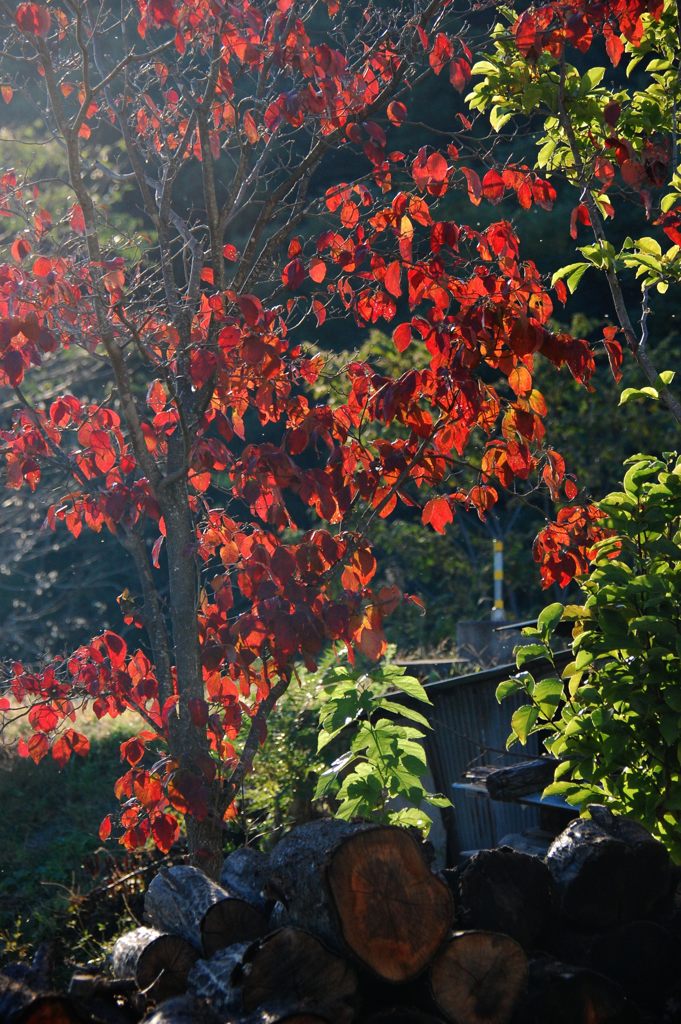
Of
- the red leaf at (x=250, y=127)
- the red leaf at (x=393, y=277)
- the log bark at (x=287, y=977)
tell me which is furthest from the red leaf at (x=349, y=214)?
the log bark at (x=287, y=977)

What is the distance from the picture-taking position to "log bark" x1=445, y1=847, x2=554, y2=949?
11.2 feet

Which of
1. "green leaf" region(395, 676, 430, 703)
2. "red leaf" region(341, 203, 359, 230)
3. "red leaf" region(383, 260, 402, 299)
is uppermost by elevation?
"red leaf" region(341, 203, 359, 230)

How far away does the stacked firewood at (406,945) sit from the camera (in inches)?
122

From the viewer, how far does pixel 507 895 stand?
3447 millimetres

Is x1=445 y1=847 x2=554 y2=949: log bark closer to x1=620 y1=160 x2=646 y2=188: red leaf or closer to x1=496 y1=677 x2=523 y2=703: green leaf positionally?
x1=496 y1=677 x2=523 y2=703: green leaf

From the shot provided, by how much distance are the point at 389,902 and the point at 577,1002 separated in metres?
0.61

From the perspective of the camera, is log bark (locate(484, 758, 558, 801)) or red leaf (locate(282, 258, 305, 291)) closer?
red leaf (locate(282, 258, 305, 291))

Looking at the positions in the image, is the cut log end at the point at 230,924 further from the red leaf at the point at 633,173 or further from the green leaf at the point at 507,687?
the red leaf at the point at 633,173

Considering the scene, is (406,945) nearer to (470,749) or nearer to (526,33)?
(526,33)

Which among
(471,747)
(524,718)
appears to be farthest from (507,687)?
(471,747)

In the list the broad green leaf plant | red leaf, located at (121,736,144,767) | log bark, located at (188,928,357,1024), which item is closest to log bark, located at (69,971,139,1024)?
log bark, located at (188,928,357,1024)

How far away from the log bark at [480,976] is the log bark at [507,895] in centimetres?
18

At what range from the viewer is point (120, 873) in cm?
668

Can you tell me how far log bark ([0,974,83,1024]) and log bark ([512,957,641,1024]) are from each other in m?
1.29
